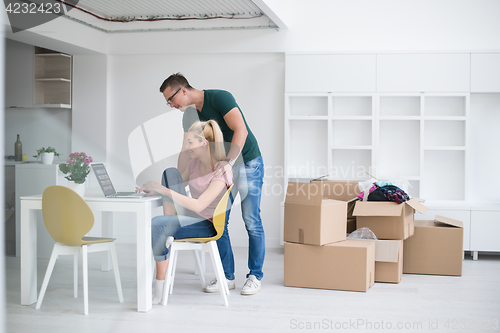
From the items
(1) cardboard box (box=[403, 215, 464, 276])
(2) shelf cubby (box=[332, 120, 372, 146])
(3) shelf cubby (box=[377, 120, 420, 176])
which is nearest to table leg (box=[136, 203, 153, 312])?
(1) cardboard box (box=[403, 215, 464, 276])

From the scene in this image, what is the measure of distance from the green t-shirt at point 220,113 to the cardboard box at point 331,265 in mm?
678

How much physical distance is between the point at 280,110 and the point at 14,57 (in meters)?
2.84

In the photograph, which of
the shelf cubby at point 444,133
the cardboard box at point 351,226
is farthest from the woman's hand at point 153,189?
the shelf cubby at point 444,133

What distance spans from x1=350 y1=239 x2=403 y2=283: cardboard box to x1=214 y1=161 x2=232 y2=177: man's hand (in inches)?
47.1

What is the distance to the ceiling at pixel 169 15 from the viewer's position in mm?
4039

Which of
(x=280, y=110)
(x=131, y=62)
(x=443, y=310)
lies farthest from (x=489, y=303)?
(x=131, y=62)

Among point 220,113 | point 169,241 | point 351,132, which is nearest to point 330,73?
point 351,132

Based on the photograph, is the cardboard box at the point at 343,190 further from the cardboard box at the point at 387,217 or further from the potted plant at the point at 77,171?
the potted plant at the point at 77,171

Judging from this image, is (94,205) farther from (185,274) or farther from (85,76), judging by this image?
(85,76)

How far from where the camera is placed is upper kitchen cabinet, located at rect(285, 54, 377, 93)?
4121 millimetres

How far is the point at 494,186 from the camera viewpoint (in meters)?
4.22

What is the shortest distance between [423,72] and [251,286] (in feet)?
8.26

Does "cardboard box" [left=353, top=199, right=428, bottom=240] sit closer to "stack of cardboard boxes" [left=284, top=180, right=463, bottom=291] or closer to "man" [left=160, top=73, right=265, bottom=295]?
"stack of cardboard boxes" [left=284, top=180, right=463, bottom=291]

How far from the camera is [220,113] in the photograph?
2.78 m
